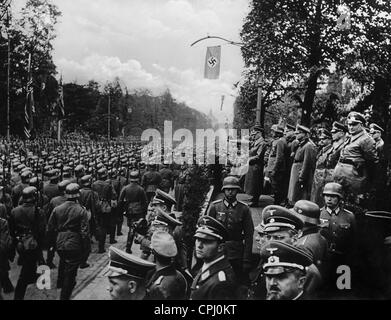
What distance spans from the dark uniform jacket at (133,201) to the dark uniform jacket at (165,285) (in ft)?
15.0

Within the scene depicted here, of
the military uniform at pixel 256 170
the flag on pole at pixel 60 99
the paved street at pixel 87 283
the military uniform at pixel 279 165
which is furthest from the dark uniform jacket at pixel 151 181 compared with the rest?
the military uniform at pixel 279 165

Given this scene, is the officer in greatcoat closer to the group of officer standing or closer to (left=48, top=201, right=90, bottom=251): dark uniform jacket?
the group of officer standing

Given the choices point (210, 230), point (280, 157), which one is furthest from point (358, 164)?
point (210, 230)

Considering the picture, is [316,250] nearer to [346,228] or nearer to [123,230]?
[346,228]

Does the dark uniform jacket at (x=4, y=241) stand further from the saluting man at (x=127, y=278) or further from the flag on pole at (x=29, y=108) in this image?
the flag on pole at (x=29, y=108)

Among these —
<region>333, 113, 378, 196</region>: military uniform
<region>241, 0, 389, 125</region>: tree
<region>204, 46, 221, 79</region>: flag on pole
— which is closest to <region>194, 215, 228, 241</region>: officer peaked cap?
<region>333, 113, 378, 196</region>: military uniform

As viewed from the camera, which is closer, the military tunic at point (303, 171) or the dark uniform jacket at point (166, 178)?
the military tunic at point (303, 171)

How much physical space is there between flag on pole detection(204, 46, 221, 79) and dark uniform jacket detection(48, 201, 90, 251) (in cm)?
351

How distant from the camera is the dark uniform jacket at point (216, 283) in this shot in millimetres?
4434

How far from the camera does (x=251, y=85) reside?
1285cm

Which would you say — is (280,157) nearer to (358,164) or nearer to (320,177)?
(320,177)

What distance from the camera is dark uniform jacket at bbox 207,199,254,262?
570 centimetres

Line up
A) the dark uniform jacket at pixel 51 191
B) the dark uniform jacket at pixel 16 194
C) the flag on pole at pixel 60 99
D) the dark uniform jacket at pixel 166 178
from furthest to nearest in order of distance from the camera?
the dark uniform jacket at pixel 166 178, the flag on pole at pixel 60 99, the dark uniform jacket at pixel 16 194, the dark uniform jacket at pixel 51 191
